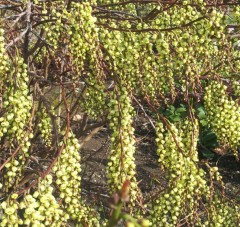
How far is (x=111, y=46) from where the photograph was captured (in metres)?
2.12

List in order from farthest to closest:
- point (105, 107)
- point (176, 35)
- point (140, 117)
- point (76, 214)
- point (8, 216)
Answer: point (140, 117) < point (105, 107) < point (76, 214) < point (176, 35) < point (8, 216)

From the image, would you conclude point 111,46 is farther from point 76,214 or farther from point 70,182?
point 76,214

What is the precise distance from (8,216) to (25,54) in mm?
1130

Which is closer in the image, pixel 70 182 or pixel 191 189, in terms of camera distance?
pixel 70 182

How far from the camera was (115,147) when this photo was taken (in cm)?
216

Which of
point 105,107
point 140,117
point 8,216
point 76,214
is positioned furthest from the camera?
point 140,117

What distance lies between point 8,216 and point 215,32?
1.18 meters

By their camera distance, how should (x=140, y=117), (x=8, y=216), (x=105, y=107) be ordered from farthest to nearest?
1. (x=140, y=117)
2. (x=105, y=107)
3. (x=8, y=216)

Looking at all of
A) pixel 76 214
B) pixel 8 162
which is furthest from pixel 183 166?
pixel 8 162

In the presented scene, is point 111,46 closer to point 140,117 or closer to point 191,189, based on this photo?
point 191,189

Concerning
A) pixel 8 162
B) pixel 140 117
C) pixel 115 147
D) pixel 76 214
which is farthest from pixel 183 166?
pixel 140 117

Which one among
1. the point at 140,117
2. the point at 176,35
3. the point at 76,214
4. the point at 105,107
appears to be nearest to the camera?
the point at 176,35

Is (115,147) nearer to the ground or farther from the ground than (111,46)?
nearer to the ground

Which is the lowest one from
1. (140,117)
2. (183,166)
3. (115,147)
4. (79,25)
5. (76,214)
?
(140,117)
